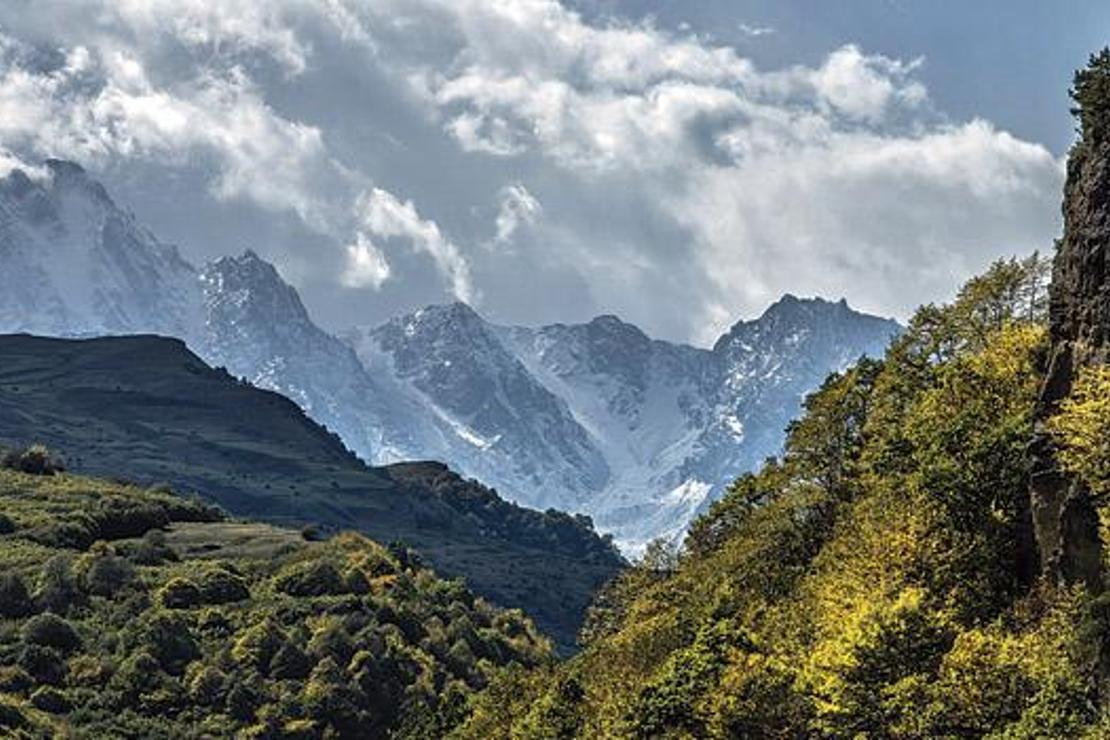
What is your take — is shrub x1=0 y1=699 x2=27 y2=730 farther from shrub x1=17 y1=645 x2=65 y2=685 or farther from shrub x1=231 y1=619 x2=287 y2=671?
shrub x1=231 y1=619 x2=287 y2=671

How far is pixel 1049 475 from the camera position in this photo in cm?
A: 7225

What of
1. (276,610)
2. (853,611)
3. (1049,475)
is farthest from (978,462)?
(276,610)

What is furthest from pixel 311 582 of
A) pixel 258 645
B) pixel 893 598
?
pixel 893 598

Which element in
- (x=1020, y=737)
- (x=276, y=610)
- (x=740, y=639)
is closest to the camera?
(x=1020, y=737)

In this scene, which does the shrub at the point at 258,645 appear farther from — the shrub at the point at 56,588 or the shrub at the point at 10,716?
the shrub at the point at 10,716

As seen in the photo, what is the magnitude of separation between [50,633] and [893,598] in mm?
122131

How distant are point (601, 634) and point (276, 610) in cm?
5913

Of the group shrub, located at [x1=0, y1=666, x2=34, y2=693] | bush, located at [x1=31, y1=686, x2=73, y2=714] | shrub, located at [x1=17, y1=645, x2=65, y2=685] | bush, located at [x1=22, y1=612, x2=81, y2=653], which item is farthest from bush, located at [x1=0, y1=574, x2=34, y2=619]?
bush, located at [x1=31, y1=686, x2=73, y2=714]

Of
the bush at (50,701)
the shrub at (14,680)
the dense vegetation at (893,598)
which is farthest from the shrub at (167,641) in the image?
the dense vegetation at (893,598)

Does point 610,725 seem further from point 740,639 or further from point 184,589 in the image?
point 184,589

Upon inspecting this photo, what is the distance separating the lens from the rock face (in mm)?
68250

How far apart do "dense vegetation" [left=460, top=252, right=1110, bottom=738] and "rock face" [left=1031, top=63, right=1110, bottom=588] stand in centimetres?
220

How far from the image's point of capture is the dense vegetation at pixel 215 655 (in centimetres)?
15338

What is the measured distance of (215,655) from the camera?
16912cm
